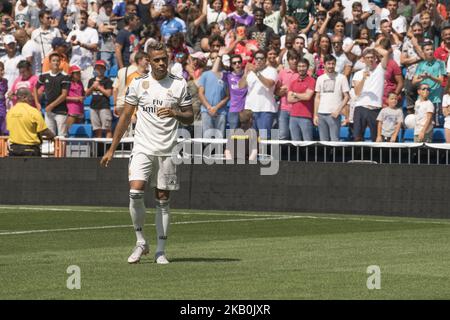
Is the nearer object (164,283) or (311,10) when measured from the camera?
(164,283)

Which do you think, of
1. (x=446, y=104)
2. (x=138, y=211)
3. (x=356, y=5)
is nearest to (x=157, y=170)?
(x=138, y=211)

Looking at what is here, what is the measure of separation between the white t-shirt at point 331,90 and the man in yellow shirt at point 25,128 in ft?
17.1

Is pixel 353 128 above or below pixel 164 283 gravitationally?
above

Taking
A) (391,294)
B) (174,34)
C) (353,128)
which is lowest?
(391,294)

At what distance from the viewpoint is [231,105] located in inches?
1030

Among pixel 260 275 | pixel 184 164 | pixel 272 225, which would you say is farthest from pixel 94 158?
pixel 260 275

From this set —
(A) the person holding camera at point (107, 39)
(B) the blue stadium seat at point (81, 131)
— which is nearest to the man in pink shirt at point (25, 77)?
(B) the blue stadium seat at point (81, 131)

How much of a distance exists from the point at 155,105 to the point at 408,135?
1137 cm

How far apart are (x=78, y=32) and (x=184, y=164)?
8179mm

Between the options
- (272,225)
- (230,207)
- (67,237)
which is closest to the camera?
(67,237)

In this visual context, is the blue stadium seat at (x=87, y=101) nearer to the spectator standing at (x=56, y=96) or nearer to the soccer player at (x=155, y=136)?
the spectator standing at (x=56, y=96)

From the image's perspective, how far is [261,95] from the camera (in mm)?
25641

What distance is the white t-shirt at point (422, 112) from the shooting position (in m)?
24.0

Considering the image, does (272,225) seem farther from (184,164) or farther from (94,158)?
(94,158)
